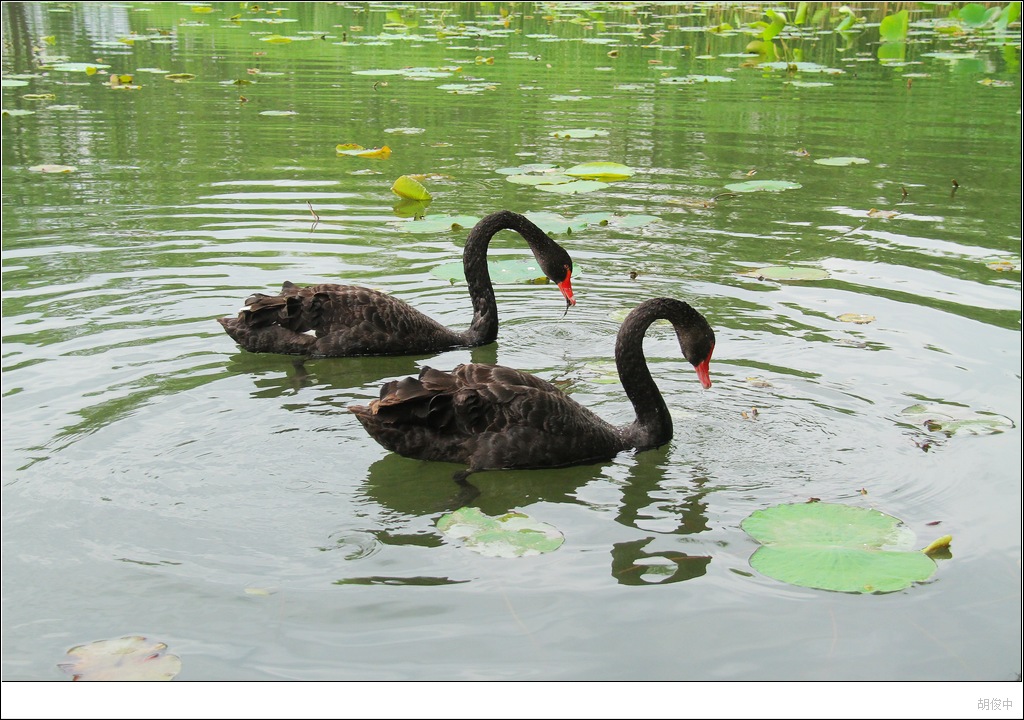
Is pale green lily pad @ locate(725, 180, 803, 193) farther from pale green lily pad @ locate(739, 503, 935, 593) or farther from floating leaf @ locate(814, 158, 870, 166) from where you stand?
pale green lily pad @ locate(739, 503, 935, 593)

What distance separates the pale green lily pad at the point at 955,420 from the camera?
16.1 feet

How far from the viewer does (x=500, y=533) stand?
13.0 feet

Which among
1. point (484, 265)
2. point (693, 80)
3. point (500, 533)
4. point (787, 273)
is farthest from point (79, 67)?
point (500, 533)

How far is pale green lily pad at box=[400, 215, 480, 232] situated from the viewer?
805 cm

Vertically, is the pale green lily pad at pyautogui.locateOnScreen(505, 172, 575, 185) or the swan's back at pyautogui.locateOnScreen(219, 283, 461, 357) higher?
the pale green lily pad at pyautogui.locateOnScreen(505, 172, 575, 185)

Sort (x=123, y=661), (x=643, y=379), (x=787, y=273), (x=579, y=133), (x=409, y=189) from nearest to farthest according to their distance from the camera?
(x=123, y=661), (x=643, y=379), (x=787, y=273), (x=409, y=189), (x=579, y=133)

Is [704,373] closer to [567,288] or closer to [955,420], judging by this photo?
[955,420]

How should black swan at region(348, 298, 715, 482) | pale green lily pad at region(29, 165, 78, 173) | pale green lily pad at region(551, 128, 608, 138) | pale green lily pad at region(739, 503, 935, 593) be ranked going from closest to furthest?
pale green lily pad at region(739, 503, 935, 593), black swan at region(348, 298, 715, 482), pale green lily pad at region(29, 165, 78, 173), pale green lily pad at region(551, 128, 608, 138)

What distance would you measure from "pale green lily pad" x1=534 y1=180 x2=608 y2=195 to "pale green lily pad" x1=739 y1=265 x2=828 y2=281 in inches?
84.6

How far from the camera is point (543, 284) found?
7.38m

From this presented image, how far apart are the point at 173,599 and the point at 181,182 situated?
667 centimetres

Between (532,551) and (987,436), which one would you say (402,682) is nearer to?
(532,551)

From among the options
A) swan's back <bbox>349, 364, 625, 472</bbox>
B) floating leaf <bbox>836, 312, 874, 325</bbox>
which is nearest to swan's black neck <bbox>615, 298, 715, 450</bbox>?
swan's back <bbox>349, 364, 625, 472</bbox>

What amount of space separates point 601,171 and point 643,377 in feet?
16.1
